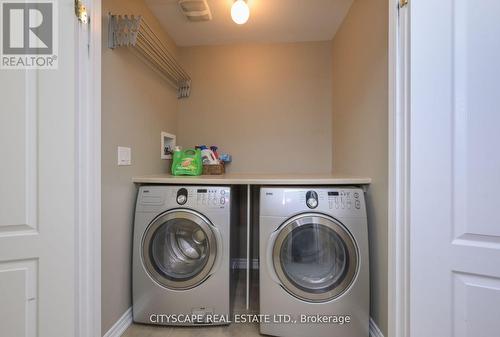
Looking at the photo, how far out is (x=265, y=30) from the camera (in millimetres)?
2113

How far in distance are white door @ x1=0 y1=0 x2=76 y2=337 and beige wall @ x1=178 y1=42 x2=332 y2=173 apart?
5.10ft

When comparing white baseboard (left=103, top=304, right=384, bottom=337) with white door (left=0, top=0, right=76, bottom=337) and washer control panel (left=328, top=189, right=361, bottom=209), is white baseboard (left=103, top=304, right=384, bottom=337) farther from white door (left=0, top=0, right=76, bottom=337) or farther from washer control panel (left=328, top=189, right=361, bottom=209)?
washer control panel (left=328, top=189, right=361, bottom=209)

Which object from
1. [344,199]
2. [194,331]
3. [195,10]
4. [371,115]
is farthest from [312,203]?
[195,10]

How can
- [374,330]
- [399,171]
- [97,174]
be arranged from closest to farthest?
1. [399,171]
2. [97,174]
3. [374,330]

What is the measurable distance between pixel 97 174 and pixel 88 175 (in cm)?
6

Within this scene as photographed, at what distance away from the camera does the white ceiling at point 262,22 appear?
1.77 m

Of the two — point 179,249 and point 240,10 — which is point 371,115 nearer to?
point 240,10

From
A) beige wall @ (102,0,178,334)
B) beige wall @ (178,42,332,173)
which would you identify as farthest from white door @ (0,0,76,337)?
beige wall @ (178,42,332,173)

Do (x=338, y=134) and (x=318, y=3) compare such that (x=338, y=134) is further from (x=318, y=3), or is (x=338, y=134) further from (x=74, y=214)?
(x=74, y=214)

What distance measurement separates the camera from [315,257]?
4.67ft

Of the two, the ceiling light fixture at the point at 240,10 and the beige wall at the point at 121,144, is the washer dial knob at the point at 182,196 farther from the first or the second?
the ceiling light fixture at the point at 240,10

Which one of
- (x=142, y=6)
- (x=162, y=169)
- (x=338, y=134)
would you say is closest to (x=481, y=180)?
(x=338, y=134)

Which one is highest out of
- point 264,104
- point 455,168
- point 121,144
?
point 264,104

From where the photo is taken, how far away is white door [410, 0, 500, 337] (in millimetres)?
746
